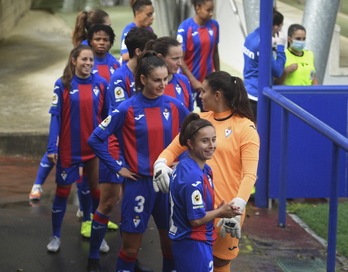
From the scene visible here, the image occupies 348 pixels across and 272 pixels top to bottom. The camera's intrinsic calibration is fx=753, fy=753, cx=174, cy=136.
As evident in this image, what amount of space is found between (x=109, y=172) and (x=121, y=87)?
67 centimetres

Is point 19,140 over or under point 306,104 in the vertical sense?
under

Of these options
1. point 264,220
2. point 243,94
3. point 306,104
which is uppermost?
point 243,94

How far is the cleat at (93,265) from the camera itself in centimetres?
600

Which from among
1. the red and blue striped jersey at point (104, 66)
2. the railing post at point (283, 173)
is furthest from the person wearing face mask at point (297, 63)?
the red and blue striped jersey at point (104, 66)

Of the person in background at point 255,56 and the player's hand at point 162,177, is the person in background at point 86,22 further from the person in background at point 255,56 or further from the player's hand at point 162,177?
the player's hand at point 162,177

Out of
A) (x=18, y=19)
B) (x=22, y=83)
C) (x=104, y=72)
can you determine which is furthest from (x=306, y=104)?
(x=18, y=19)

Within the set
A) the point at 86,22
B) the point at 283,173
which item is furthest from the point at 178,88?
the point at 86,22

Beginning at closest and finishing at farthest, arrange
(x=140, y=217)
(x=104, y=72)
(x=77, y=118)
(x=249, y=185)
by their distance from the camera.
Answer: (x=249, y=185) → (x=140, y=217) → (x=77, y=118) → (x=104, y=72)

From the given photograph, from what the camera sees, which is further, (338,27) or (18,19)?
(18,19)

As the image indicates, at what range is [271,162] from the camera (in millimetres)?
7652

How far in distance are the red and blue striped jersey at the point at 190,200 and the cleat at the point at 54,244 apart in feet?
7.20

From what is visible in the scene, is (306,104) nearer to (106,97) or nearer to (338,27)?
(106,97)

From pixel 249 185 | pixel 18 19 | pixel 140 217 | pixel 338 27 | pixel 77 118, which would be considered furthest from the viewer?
pixel 18 19

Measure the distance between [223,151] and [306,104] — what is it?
2887mm
